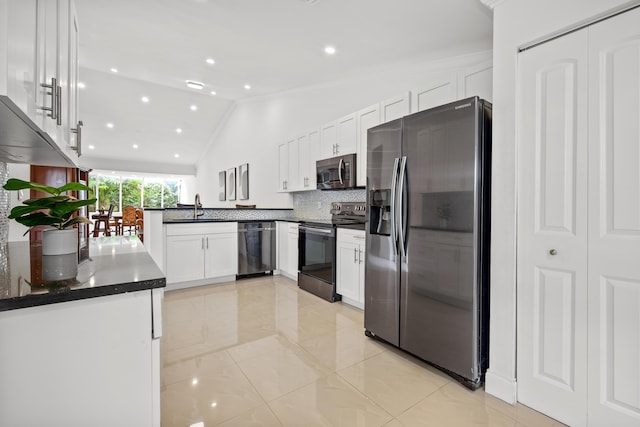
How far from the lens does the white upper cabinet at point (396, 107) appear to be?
3.02 meters

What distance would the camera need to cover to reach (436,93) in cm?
279

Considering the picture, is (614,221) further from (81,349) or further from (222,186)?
(222,186)

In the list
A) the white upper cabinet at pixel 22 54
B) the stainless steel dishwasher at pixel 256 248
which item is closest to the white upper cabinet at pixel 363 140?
the stainless steel dishwasher at pixel 256 248

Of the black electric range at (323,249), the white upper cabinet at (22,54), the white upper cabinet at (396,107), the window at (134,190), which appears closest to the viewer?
the white upper cabinet at (22,54)

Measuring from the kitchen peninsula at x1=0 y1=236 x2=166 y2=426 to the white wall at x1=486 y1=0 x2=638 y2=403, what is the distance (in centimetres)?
181

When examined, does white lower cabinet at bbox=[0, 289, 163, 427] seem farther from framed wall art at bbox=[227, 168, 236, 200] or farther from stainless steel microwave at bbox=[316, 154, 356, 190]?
framed wall art at bbox=[227, 168, 236, 200]

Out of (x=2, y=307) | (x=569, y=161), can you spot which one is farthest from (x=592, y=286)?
(x=2, y=307)

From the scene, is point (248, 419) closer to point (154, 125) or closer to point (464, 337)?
point (464, 337)

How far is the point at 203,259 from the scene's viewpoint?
416 cm

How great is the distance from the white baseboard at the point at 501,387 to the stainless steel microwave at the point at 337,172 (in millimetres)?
2264

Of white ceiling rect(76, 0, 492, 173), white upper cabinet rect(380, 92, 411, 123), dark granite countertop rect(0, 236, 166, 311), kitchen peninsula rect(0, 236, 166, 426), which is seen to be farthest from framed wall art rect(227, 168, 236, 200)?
kitchen peninsula rect(0, 236, 166, 426)

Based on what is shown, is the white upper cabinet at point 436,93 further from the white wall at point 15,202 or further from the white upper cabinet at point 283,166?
the white wall at point 15,202

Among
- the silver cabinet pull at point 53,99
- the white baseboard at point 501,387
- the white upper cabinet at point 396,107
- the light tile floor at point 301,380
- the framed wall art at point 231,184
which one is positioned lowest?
the light tile floor at point 301,380

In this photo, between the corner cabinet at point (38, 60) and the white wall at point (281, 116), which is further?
the white wall at point (281, 116)
